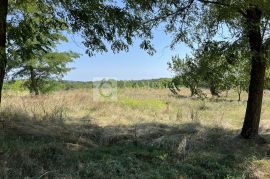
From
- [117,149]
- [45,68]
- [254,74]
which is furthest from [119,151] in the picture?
[45,68]

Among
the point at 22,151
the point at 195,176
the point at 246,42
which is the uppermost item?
the point at 246,42

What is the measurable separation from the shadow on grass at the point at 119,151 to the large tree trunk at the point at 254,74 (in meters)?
0.56

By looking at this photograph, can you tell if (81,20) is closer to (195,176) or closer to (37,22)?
(37,22)

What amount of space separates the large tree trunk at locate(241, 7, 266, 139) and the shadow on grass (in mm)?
564

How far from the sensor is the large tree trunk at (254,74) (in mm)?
10320

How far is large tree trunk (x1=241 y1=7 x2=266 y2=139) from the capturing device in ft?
33.9

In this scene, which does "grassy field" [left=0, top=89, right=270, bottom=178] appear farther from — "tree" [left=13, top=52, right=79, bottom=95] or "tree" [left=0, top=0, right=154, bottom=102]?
"tree" [left=13, top=52, right=79, bottom=95]

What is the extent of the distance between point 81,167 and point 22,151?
1209 millimetres

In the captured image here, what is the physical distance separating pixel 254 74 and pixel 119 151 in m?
4.68

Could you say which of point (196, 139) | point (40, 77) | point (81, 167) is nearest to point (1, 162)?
point (81, 167)

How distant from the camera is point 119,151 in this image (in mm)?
9133

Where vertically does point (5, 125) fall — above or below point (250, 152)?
above

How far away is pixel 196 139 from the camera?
10.8m

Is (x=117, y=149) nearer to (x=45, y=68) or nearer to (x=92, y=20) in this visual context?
(x=92, y=20)
